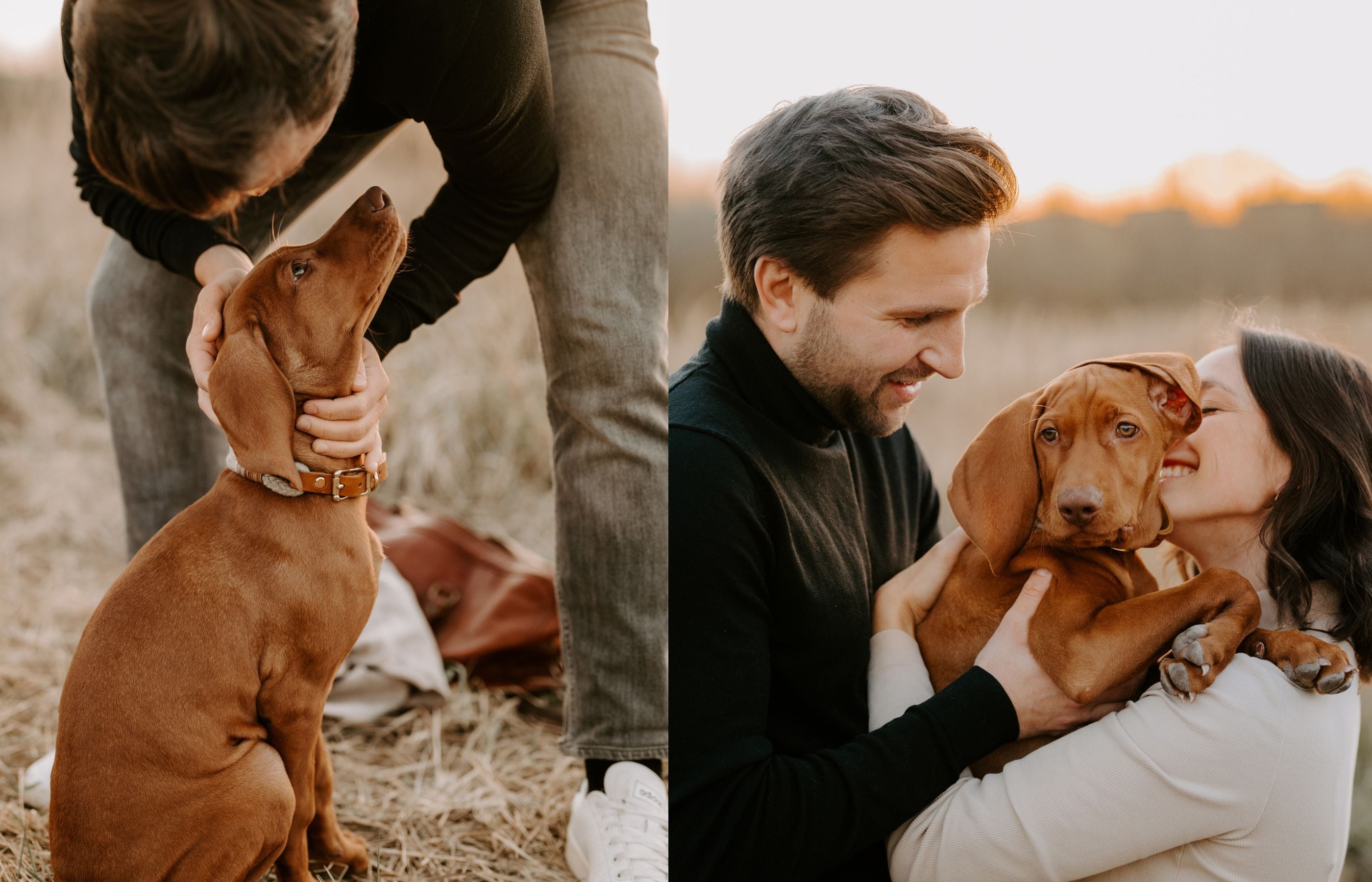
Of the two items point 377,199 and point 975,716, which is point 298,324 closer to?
point 377,199

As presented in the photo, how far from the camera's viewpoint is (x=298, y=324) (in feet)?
6.68

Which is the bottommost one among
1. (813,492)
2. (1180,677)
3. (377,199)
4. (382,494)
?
(382,494)

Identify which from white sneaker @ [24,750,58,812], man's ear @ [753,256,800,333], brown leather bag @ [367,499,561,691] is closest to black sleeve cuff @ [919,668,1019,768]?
man's ear @ [753,256,800,333]

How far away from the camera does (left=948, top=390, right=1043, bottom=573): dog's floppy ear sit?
2068mm

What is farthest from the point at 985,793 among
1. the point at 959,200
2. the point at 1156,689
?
the point at 959,200

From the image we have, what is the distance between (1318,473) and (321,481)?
6.76ft

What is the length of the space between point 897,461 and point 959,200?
781 millimetres

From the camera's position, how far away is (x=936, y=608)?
2.29 m

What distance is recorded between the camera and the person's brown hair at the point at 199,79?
5.11ft

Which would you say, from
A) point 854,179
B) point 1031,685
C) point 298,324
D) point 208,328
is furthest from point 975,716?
point 208,328

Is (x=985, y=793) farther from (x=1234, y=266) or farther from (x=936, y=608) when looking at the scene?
(x=1234, y=266)

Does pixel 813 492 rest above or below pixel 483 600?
above

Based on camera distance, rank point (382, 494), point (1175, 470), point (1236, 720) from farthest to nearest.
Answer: point (382, 494), point (1175, 470), point (1236, 720)

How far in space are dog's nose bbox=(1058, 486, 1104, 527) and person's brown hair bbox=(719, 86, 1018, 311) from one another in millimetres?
572
